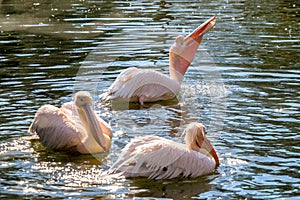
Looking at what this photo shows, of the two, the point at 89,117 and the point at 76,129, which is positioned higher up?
the point at 89,117

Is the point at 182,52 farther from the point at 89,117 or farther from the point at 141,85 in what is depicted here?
the point at 89,117

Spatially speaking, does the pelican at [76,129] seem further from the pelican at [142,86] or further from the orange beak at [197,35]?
the orange beak at [197,35]

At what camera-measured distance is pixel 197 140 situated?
595 cm

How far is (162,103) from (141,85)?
0.31 metres

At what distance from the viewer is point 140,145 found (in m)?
5.75

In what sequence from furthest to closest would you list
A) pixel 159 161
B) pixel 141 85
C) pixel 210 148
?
pixel 141 85 < pixel 210 148 < pixel 159 161

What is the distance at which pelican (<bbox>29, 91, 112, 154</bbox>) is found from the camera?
6.21 m

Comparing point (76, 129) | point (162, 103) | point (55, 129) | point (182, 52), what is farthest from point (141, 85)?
point (55, 129)

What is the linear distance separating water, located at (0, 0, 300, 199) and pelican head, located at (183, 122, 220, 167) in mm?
135

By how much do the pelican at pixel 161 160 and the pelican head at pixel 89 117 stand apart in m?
0.46

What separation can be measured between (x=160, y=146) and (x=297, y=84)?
275cm

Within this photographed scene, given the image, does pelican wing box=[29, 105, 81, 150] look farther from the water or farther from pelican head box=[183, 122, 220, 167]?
pelican head box=[183, 122, 220, 167]

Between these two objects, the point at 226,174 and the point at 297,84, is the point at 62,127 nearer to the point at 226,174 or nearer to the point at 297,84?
the point at 226,174

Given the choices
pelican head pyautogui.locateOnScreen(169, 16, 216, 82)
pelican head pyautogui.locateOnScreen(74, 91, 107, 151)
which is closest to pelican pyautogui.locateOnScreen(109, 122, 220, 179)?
pelican head pyautogui.locateOnScreen(74, 91, 107, 151)
